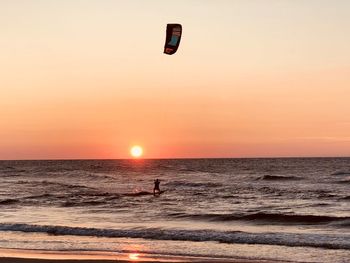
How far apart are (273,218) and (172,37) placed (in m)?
14.7

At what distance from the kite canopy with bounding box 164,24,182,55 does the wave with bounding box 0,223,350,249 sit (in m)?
7.49

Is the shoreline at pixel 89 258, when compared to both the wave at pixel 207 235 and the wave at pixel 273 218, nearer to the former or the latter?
the wave at pixel 207 235

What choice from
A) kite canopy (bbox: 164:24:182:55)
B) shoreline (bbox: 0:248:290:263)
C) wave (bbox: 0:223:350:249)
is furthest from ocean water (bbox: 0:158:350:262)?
kite canopy (bbox: 164:24:182:55)

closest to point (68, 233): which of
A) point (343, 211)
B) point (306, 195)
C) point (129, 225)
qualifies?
point (129, 225)

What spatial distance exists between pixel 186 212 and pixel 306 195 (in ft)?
48.2

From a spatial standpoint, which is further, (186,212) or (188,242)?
(186,212)

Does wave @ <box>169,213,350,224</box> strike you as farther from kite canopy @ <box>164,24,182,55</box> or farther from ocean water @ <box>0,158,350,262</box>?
kite canopy @ <box>164,24,182,55</box>

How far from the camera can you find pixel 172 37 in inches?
555

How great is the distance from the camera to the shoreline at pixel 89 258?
1411 cm

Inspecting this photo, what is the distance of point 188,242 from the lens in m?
18.4

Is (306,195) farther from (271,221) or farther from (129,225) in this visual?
(129,225)

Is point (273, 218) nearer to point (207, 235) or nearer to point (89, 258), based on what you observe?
point (207, 235)

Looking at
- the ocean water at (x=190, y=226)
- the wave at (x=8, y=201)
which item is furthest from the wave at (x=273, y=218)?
the wave at (x=8, y=201)

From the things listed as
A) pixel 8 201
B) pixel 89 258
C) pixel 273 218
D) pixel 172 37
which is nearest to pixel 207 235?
pixel 89 258
